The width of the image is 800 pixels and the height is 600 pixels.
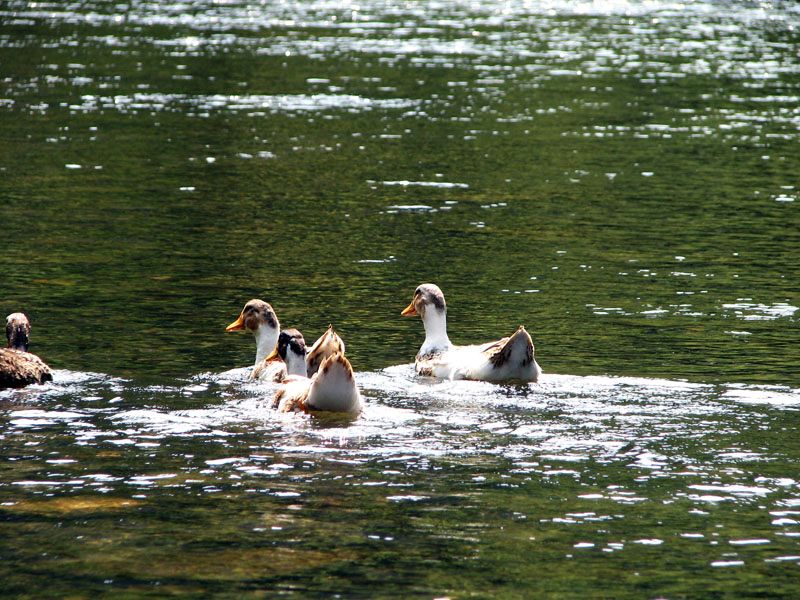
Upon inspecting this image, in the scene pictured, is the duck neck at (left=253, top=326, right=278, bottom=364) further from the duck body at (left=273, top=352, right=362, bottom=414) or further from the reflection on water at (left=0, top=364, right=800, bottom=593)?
the duck body at (left=273, top=352, right=362, bottom=414)

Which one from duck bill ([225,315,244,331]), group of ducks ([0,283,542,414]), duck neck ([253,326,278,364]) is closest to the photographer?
group of ducks ([0,283,542,414])

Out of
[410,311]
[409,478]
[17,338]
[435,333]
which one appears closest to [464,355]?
[435,333]

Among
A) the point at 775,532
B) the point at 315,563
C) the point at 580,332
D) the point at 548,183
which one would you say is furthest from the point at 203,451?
the point at 548,183

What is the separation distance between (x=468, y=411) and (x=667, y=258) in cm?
1014

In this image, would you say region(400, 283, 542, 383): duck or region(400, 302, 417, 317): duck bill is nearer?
region(400, 283, 542, 383): duck

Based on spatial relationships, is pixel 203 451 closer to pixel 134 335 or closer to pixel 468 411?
pixel 468 411

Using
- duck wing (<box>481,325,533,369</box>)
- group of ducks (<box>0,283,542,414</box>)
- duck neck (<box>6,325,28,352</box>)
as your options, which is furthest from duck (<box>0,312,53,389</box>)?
duck wing (<box>481,325,533,369</box>)

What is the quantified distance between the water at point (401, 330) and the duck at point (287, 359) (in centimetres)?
44

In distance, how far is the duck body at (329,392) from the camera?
42.4 ft

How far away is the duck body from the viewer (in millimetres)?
12930

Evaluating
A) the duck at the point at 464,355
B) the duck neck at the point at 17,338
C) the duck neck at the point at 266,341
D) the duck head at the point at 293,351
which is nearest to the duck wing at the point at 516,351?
the duck at the point at 464,355

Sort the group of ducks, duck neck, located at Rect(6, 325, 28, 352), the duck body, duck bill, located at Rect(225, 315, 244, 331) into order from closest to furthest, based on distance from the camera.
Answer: the duck body < the group of ducks < duck neck, located at Rect(6, 325, 28, 352) < duck bill, located at Rect(225, 315, 244, 331)

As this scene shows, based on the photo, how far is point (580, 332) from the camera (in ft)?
57.9

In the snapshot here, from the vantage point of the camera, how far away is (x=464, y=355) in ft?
51.4
